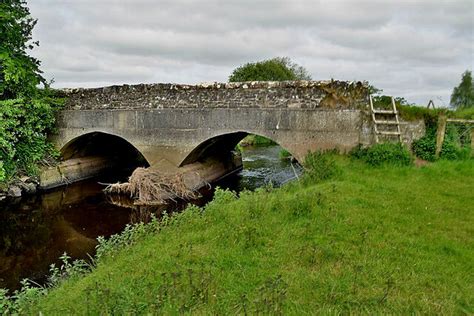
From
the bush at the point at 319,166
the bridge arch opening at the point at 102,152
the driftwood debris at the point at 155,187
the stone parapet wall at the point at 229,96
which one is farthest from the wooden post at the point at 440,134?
the bridge arch opening at the point at 102,152

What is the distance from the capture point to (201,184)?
14070mm

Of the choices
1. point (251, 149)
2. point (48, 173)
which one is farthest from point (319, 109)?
point (251, 149)

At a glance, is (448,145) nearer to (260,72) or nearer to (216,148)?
(216,148)

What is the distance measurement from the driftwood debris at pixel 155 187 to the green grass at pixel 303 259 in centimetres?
433

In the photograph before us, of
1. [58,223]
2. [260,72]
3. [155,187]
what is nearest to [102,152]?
[155,187]

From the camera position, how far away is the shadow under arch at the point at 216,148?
Answer: 1299cm

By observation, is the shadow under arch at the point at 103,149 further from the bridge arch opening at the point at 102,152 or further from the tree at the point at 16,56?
the tree at the point at 16,56

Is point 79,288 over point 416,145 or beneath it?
beneath

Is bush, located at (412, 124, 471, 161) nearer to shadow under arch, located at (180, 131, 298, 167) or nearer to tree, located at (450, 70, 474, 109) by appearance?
shadow under arch, located at (180, 131, 298, 167)

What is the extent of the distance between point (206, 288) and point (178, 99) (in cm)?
888

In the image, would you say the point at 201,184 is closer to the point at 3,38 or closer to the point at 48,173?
the point at 48,173

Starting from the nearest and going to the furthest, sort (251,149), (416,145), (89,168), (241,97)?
(416,145), (241,97), (89,168), (251,149)

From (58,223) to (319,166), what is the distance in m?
7.17

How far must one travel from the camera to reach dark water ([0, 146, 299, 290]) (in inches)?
318
